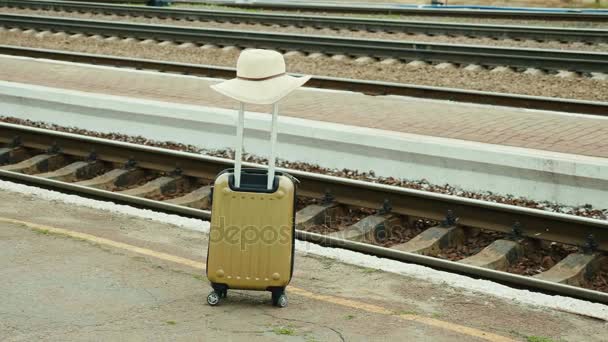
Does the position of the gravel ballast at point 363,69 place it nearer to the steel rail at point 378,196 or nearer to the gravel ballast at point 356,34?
the gravel ballast at point 356,34

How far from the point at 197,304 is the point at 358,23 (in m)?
15.8

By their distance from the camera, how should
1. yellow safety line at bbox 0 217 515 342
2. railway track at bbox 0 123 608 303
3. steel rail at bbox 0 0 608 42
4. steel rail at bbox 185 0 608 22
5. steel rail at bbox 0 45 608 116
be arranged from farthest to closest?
1. steel rail at bbox 185 0 608 22
2. steel rail at bbox 0 0 608 42
3. steel rail at bbox 0 45 608 116
4. railway track at bbox 0 123 608 303
5. yellow safety line at bbox 0 217 515 342

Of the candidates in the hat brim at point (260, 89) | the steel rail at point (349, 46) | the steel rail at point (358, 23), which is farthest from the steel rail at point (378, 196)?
the steel rail at point (358, 23)

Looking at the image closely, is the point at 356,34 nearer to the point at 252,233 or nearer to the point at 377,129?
the point at 377,129

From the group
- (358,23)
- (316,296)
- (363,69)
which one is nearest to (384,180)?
(316,296)

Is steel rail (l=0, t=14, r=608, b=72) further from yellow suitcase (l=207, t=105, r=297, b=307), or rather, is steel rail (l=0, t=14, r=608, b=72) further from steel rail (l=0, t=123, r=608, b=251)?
yellow suitcase (l=207, t=105, r=297, b=307)

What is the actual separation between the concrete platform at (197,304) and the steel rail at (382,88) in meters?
6.42

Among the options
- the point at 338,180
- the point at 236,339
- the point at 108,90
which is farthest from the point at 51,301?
the point at 108,90

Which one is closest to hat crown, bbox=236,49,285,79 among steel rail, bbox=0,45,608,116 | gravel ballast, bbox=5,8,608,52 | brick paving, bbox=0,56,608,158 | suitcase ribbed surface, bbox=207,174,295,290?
suitcase ribbed surface, bbox=207,174,295,290

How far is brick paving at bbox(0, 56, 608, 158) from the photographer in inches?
420

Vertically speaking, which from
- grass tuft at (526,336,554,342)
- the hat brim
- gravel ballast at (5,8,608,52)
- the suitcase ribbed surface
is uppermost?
the hat brim

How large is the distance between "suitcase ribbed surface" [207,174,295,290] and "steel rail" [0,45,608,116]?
294 inches

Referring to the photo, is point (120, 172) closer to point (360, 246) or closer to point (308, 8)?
point (360, 246)

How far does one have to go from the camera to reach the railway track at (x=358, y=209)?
731 centimetres
